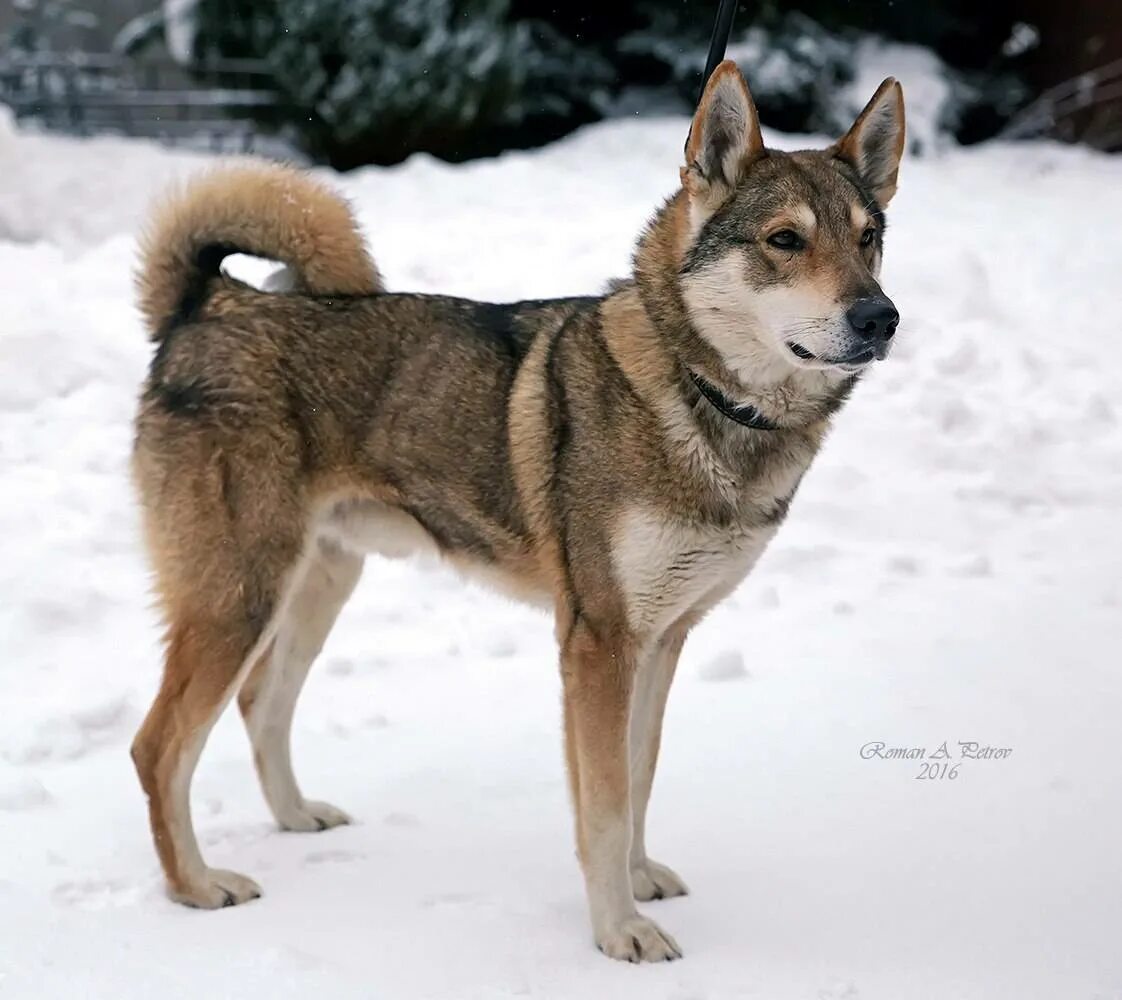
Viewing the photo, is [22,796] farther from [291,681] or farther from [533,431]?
[533,431]

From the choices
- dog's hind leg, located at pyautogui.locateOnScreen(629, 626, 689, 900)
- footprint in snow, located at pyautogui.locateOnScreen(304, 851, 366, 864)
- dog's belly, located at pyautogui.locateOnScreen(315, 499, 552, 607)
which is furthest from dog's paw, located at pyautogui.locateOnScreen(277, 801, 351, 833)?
dog's hind leg, located at pyautogui.locateOnScreen(629, 626, 689, 900)

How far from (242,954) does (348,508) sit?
42.7 inches

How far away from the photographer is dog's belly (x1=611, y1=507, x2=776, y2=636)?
9.71ft

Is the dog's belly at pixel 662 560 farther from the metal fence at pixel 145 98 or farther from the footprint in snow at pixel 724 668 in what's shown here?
the metal fence at pixel 145 98

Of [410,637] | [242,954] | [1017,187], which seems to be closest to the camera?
[242,954]

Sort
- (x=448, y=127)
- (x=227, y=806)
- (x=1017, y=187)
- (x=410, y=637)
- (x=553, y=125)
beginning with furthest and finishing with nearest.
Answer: (x=553, y=125)
(x=448, y=127)
(x=1017, y=187)
(x=410, y=637)
(x=227, y=806)

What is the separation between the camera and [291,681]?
3709 millimetres

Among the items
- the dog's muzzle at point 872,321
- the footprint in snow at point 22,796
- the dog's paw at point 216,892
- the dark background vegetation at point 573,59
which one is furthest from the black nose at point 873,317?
the dark background vegetation at point 573,59

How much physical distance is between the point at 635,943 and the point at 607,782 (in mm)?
356

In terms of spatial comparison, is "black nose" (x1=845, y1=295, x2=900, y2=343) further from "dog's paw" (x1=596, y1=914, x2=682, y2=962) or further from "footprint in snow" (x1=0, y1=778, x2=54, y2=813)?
"footprint in snow" (x1=0, y1=778, x2=54, y2=813)

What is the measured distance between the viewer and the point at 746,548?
10.0 ft

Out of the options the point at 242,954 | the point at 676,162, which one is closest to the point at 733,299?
the point at 242,954

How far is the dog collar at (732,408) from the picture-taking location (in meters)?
3.04

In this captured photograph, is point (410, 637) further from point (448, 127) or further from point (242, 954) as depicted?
point (448, 127)
